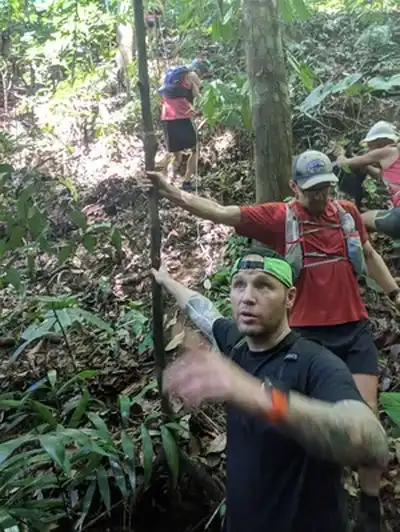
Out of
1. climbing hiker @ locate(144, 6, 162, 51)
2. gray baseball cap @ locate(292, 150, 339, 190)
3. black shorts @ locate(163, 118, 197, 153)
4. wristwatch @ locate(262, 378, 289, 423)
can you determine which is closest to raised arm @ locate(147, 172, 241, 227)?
gray baseball cap @ locate(292, 150, 339, 190)

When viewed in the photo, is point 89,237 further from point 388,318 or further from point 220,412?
point 388,318

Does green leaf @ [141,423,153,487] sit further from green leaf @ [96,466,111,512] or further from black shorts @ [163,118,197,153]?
black shorts @ [163,118,197,153]

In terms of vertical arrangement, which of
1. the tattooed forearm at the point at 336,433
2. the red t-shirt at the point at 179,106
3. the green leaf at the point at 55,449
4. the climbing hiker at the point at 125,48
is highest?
the climbing hiker at the point at 125,48

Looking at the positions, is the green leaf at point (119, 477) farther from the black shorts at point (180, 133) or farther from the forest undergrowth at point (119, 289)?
the black shorts at point (180, 133)

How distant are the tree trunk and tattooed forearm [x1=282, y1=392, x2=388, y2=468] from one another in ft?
11.6

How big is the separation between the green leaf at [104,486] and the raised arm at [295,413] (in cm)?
197

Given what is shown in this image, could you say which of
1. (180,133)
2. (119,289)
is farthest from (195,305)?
(180,133)

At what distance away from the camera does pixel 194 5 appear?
14.8ft

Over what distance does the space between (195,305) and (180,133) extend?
5452 mm

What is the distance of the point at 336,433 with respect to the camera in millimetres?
1685

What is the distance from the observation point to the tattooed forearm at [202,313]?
9.85 feet

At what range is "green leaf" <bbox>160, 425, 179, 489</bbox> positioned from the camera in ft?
11.4

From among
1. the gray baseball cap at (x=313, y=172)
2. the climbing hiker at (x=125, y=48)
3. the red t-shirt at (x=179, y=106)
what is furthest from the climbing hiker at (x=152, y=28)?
the gray baseball cap at (x=313, y=172)

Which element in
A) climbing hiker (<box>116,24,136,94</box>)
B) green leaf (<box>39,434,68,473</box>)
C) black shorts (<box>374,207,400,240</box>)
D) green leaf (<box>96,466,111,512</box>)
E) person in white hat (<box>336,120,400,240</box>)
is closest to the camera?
green leaf (<box>39,434,68,473</box>)
